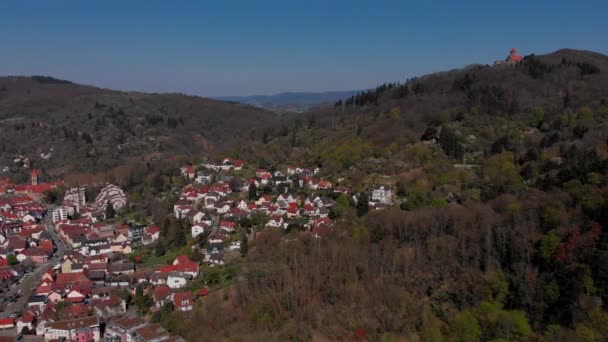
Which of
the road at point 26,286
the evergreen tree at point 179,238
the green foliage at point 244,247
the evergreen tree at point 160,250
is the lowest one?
the road at point 26,286

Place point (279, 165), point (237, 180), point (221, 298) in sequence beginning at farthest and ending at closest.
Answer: point (279, 165) → point (237, 180) → point (221, 298)

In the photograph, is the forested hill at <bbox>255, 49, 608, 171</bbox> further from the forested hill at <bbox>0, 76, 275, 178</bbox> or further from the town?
the forested hill at <bbox>0, 76, 275, 178</bbox>

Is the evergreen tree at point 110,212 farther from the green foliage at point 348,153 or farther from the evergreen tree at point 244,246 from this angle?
the evergreen tree at point 244,246

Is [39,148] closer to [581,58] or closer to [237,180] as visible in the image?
[237,180]

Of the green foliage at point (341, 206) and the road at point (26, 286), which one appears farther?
the green foliage at point (341, 206)

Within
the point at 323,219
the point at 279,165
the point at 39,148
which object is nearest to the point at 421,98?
the point at 279,165

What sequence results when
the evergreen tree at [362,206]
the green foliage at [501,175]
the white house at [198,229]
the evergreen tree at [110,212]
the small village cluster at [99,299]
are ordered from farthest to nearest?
the evergreen tree at [110,212] → the white house at [198,229] → the evergreen tree at [362,206] → the green foliage at [501,175] → the small village cluster at [99,299]

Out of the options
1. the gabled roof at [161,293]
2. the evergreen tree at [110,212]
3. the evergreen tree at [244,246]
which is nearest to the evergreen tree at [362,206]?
the evergreen tree at [244,246]
